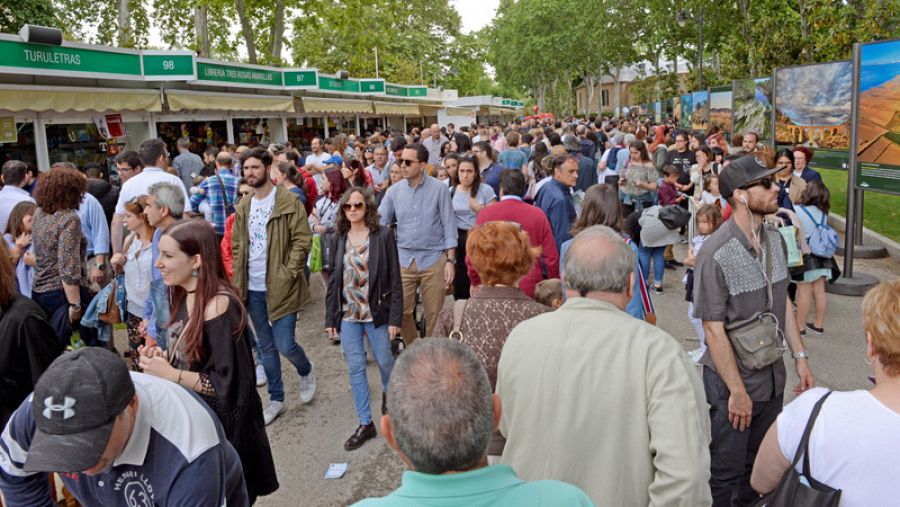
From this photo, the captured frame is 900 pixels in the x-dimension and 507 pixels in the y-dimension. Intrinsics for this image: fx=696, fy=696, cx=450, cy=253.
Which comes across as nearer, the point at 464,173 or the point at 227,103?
the point at 464,173

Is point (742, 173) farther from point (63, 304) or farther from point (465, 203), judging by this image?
point (63, 304)

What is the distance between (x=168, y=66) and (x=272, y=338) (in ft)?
28.6

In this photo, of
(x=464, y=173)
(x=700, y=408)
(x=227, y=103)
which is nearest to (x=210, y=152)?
(x=227, y=103)

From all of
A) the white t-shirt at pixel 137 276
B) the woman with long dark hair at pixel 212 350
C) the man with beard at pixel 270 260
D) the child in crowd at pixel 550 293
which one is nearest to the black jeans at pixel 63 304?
the white t-shirt at pixel 137 276

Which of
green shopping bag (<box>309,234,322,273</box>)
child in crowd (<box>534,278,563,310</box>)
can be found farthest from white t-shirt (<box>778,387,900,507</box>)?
green shopping bag (<box>309,234,322,273</box>)

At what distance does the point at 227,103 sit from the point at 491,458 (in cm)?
1319

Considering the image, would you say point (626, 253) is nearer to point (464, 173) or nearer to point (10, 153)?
point (464, 173)

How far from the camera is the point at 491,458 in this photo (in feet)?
9.48

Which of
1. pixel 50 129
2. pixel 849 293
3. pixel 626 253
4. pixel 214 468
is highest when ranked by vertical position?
pixel 50 129

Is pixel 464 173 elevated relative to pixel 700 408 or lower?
elevated

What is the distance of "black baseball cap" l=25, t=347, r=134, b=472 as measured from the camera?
1.74 meters

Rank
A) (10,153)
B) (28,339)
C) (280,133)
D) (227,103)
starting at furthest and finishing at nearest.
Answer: (280,133), (227,103), (10,153), (28,339)

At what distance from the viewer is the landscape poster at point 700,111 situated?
20316 millimetres

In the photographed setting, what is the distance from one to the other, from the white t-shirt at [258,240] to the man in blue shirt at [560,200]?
2.46 metres
